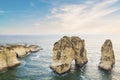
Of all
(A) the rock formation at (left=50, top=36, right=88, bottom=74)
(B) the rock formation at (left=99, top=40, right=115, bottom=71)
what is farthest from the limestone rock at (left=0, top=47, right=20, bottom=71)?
(B) the rock formation at (left=99, top=40, right=115, bottom=71)

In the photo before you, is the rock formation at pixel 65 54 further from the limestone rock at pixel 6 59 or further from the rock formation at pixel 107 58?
the limestone rock at pixel 6 59

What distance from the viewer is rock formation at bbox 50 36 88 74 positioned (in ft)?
209

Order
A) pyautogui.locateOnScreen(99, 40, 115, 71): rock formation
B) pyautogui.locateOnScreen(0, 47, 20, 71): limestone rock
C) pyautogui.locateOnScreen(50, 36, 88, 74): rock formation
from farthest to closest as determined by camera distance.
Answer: pyautogui.locateOnScreen(99, 40, 115, 71): rock formation, pyautogui.locateOnScreen(0, 47, 20, 71): limestone rock, pyautogui.locateOnScreen(50, 36, 88, 74): rock formation

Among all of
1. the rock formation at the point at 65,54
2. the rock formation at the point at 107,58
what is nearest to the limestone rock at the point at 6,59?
the rock formation at the point at 65,54

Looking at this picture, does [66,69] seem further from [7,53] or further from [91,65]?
[7,53]

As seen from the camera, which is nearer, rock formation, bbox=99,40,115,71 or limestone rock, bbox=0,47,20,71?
limestone rock, bbox=0,47,20,71

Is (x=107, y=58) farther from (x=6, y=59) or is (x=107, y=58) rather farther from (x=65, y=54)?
(x=6, y=59)

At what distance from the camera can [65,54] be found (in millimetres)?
65375

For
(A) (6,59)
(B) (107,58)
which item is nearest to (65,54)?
(B) (107,58)

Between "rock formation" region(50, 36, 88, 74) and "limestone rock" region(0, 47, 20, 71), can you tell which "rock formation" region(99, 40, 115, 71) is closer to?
"rock formation" region(50, 36, 88, 74)

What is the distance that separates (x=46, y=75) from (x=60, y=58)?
750 centimetres

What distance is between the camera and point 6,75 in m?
61.8

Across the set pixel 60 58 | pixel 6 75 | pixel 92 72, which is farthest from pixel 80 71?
pixel 6 75

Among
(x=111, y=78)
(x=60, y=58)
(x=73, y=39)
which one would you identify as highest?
(x=73, y=39)
